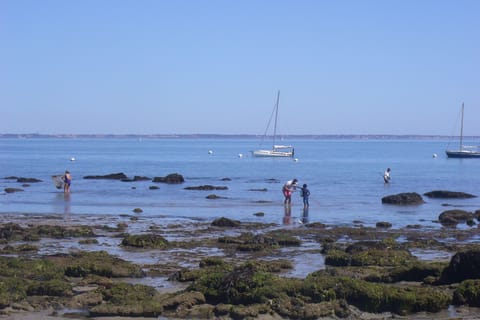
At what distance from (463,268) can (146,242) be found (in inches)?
453

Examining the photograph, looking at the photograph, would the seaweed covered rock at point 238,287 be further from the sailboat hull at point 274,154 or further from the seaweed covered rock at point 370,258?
the sailboat hull at point 274,154

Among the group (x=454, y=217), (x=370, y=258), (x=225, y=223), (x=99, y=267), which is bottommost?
(x=225, y=223)

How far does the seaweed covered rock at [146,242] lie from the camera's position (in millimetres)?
26688

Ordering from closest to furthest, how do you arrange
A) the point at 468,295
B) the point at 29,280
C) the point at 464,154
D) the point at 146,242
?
the point at 468,295, the point at 29,280, the point at 146,242, the point at 464,154

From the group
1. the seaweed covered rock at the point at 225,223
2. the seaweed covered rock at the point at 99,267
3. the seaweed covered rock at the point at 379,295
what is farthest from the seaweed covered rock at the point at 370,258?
the seaweed covered rock at the point at 225,223

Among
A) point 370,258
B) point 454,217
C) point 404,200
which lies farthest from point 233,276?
point 404,200

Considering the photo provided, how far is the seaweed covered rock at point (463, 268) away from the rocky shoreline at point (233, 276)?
3cm

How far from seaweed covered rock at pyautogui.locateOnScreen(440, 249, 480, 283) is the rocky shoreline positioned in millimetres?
25

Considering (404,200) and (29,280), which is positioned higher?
(29,280)

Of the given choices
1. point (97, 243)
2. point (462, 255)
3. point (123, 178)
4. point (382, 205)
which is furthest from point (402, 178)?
point (462, 255)

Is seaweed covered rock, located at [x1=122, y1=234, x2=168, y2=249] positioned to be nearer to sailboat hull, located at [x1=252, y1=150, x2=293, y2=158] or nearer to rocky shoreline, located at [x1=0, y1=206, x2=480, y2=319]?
rocky shoreline, located at [x1=0, y1=206, x2=480, y2=319]

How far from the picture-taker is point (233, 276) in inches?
700

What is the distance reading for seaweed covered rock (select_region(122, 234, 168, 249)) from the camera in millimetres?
26688

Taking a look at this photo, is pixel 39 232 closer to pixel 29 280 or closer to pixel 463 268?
pixel 29 280
